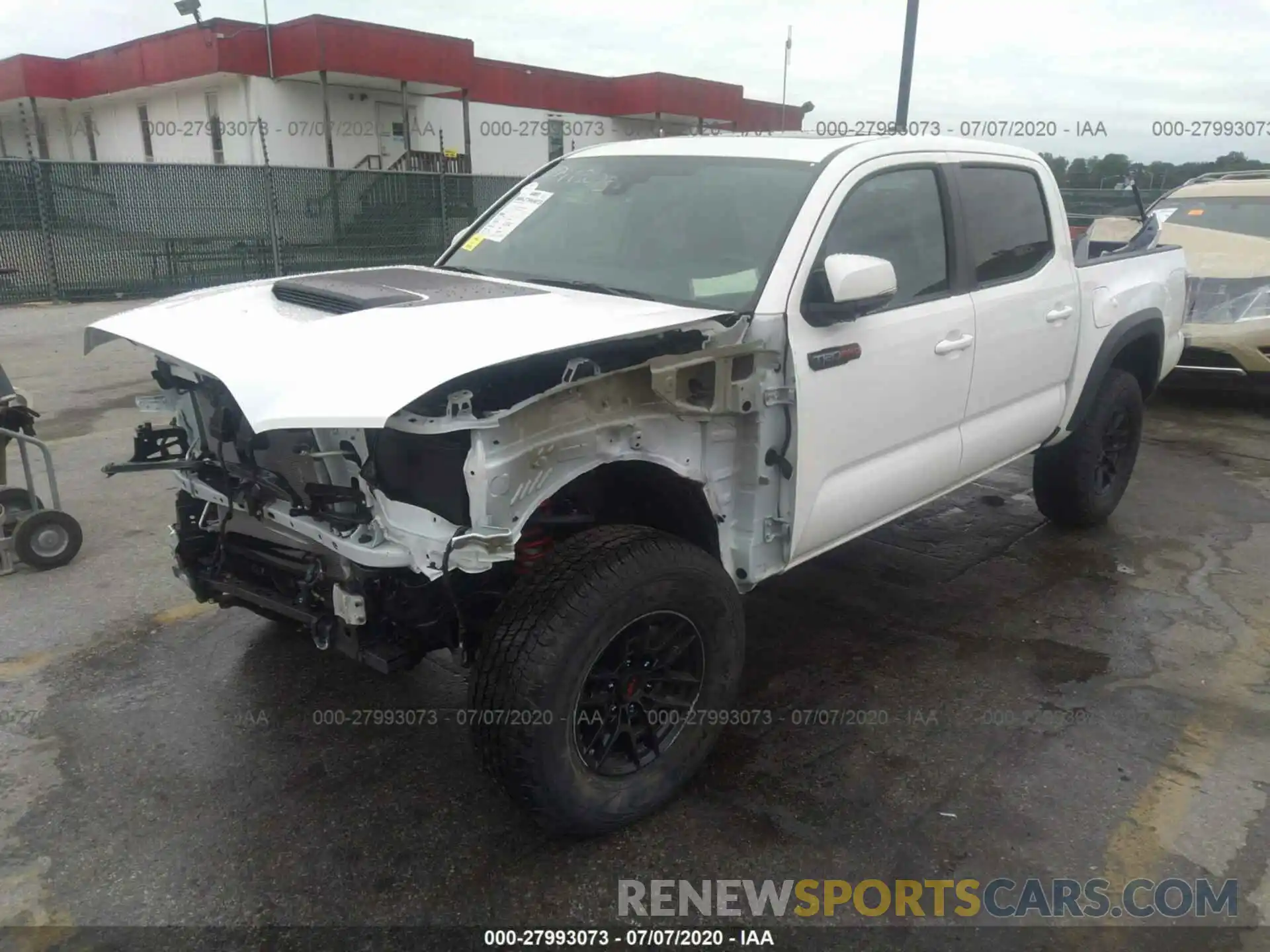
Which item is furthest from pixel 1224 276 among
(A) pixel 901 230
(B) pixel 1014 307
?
(A) pixel 901 230

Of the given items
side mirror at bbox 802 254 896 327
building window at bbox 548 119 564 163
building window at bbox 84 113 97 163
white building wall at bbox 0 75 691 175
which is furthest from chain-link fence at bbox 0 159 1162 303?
building window at bbox 84 113 97 163

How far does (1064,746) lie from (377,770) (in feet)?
7.58

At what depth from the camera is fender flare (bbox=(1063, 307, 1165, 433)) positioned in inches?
182

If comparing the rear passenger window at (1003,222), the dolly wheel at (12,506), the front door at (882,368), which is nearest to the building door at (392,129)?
the dolly wheel at (12,506)

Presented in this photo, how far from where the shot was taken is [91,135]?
2783 centimetres

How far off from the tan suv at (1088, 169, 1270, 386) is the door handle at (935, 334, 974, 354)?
4.07 meters

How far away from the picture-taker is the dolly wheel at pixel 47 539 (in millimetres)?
4410

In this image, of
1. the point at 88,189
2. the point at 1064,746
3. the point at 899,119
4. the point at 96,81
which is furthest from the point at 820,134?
the point at 96,81

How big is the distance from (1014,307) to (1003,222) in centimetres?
40

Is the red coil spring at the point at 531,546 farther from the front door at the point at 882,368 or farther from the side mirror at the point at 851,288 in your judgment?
the side mirror at the point at 851,288

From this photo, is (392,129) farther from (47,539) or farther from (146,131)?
(47,539)

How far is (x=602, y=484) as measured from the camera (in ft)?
9.73

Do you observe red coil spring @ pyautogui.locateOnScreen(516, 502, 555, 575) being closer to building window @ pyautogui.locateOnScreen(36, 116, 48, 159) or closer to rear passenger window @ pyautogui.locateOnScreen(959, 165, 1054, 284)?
rear passenger window @ pyautogui.locateOnScreen(959, 165, 1054, 284)

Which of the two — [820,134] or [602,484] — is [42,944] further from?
[820,134]
